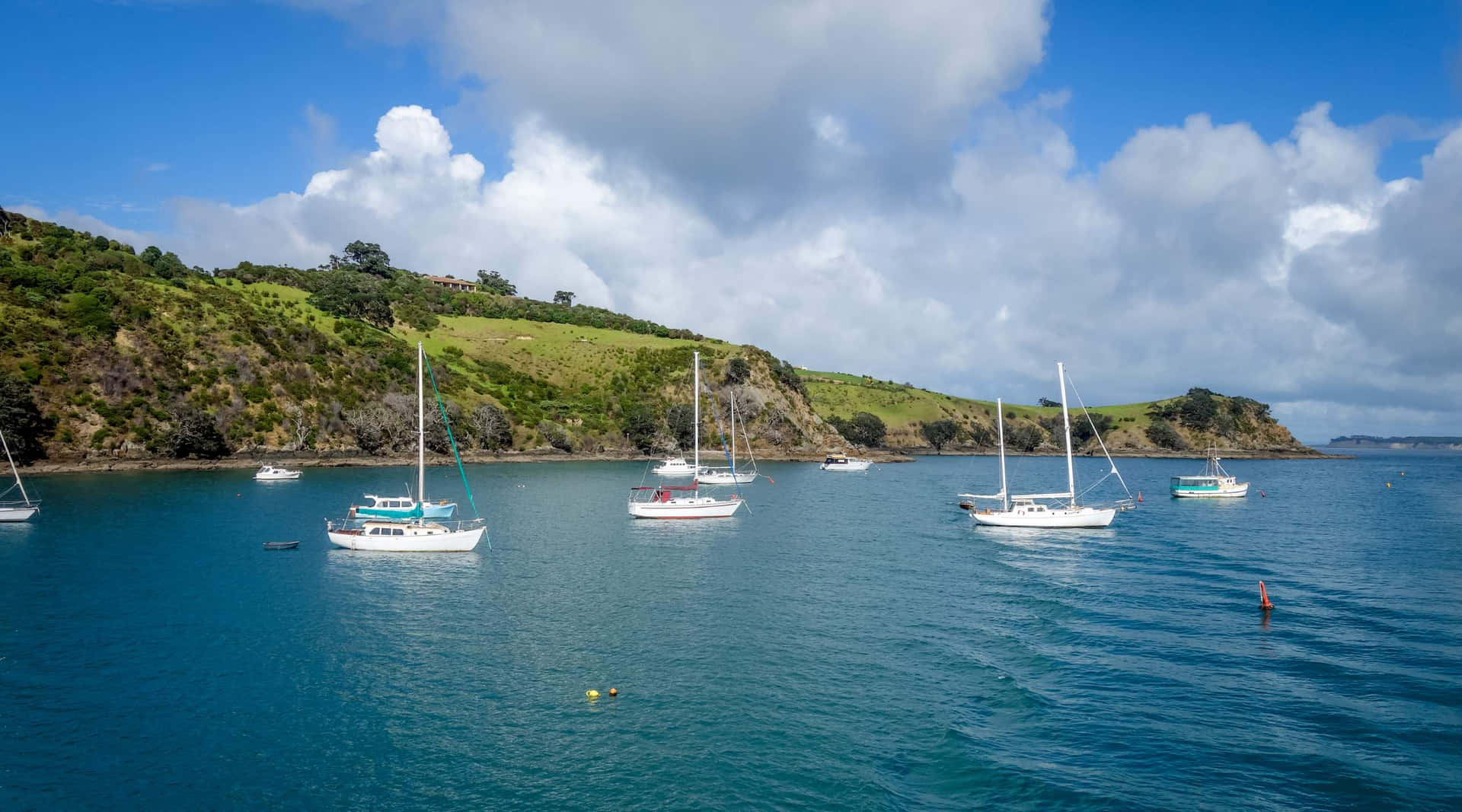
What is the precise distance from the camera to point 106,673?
2689 cm

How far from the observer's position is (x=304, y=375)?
417 ft

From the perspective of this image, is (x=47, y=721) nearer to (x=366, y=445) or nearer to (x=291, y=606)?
(x=291, y=606)

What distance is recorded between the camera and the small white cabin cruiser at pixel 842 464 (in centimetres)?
13325

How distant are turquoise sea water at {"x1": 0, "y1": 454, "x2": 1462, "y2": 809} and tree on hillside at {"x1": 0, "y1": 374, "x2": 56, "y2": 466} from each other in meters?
48.0

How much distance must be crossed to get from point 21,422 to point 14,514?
150 ft

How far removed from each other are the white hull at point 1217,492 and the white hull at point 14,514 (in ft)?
366

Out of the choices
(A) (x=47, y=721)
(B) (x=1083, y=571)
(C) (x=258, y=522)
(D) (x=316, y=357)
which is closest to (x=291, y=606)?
(A) (x=47, y=721)

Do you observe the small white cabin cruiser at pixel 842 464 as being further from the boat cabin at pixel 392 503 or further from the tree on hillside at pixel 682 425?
the boat cabin at pixel 392 503

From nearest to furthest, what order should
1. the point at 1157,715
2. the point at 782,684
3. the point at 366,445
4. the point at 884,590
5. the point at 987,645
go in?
the point at 1157,715, the point at 782,684, the point at 987,645, the point at 884,590, the point at 366,445

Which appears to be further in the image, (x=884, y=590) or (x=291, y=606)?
(x=884, y=590)

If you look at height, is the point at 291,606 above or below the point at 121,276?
below

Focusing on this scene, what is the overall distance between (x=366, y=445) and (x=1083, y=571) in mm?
108731

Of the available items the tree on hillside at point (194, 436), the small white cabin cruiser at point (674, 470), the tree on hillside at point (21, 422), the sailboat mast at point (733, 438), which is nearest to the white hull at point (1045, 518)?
the sailboat mast at point (733, 438)

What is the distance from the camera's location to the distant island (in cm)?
10162
